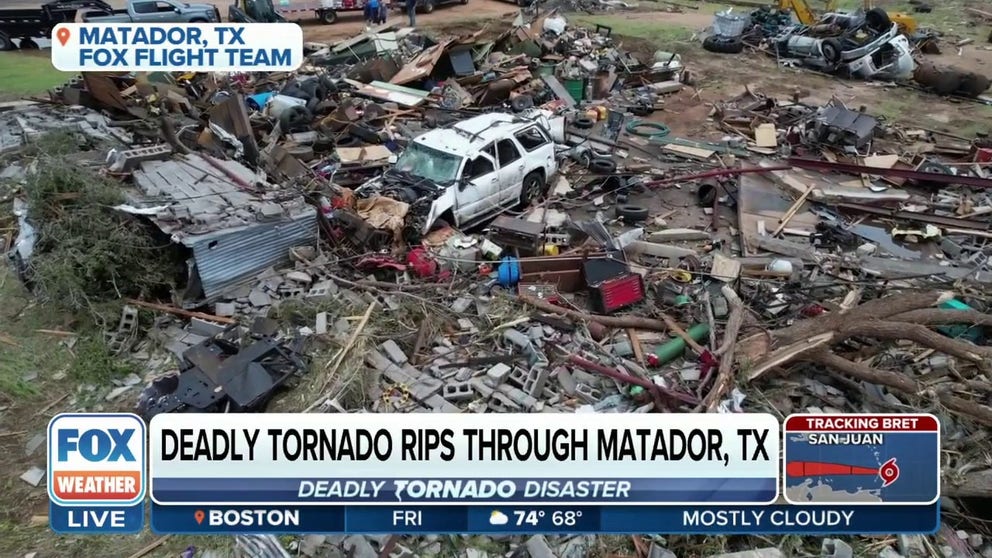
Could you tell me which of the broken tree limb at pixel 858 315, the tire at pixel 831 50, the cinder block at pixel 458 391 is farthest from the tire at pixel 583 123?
the cinder block at pixel 458 391

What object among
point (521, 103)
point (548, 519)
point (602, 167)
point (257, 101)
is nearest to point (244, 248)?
point (548, 519)

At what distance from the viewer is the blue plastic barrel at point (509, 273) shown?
921 centimetres

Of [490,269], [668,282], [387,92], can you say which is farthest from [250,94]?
[668,282]

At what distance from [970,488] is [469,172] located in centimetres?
767

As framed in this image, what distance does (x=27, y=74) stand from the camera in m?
18.6

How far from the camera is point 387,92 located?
55.2 feet

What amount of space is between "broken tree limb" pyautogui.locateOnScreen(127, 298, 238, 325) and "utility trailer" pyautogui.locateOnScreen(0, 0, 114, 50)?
50.7ft

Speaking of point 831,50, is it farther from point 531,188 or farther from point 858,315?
point 858,315

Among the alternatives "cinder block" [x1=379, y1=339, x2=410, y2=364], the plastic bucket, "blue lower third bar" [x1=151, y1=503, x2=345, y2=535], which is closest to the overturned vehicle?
the plastic bucket

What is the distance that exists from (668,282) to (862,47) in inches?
579

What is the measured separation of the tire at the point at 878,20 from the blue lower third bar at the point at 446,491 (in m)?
19.1

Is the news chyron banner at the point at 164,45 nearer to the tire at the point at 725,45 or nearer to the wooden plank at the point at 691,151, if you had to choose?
the wooden plank at the point at 691,151

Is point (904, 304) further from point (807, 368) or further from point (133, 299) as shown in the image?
point (133, 299)

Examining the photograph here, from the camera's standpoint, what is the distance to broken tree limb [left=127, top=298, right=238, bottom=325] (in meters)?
8.66
